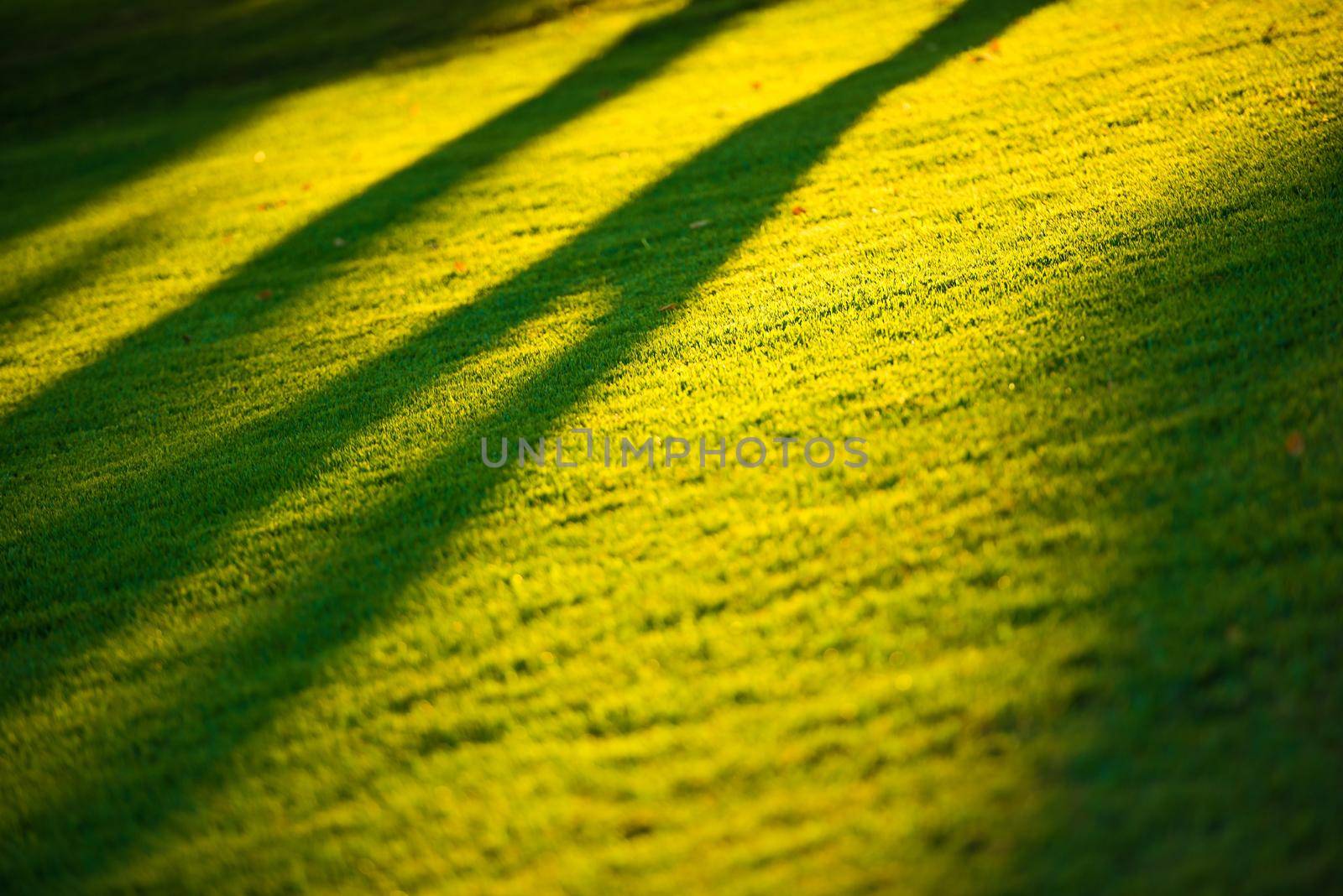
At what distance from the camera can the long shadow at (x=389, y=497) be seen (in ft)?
9.71

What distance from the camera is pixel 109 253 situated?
8.60m

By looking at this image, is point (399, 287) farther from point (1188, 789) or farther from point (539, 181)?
point (1188, 789)

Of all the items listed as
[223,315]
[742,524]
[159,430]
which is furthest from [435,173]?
[742,524]

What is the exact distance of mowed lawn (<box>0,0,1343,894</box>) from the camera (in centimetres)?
245

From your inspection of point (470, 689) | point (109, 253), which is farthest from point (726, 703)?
point (109, 253)

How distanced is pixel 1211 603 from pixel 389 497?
3.20 meters

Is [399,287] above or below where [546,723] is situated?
above

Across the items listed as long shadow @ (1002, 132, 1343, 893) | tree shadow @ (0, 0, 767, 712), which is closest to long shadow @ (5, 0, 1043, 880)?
tree shadow @ (0, 0, 767, 712)

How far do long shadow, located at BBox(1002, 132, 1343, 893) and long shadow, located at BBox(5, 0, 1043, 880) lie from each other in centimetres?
239

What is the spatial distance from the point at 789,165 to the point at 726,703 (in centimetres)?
546

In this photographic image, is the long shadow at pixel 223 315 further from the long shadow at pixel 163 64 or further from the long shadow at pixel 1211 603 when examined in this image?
the long shadow at pixel 163 64

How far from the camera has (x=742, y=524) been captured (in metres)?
3.54

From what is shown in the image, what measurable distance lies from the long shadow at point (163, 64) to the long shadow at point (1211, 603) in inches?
444

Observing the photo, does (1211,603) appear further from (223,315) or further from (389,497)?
(223,315)
